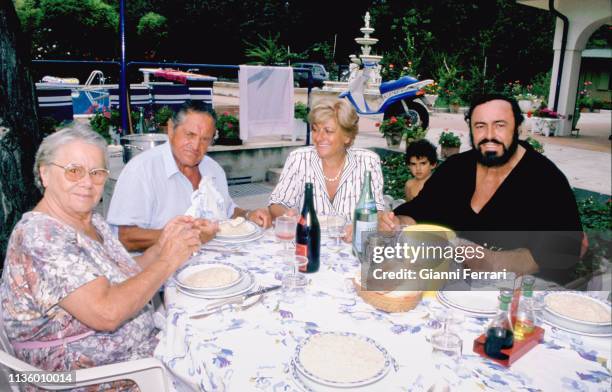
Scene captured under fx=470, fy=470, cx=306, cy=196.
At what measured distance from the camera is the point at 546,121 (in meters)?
10.5

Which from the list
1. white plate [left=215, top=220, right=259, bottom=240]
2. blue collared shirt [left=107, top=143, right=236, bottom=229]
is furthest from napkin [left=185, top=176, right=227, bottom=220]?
blue collared shirt [left=107, top=143, right=236, bottom=229]

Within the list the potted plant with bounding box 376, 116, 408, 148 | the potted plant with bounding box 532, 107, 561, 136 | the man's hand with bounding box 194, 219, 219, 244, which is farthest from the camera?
the potted plant with bounding box 532, 107, 561, 136

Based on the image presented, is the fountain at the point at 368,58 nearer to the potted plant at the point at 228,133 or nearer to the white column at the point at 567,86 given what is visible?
the white column at the point at 567,86

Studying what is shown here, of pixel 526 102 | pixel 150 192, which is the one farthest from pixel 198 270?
pixel 526 102

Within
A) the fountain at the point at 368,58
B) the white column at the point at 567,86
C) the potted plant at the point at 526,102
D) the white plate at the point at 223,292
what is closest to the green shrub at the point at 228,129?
the white plate at the point at 223,292

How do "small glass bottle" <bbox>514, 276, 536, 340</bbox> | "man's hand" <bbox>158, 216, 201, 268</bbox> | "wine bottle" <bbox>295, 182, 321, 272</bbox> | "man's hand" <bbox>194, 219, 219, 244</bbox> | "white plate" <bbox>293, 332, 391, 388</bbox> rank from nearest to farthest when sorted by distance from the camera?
"white plate" <bbox>293, 332, 391, 388</bbox> → "small glass bottle" <bbox>514, 276, 536, 340</bbox> → "man's hand" <bbox>158, 216, 201, 268</bbox> → "wine bottle" <bbox>295, 182, 321, 272</bbox> → "man's hand" <bbox>194, 219, 219, 244</bbox>

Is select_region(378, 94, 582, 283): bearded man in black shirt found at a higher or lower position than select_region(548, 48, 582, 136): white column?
lower

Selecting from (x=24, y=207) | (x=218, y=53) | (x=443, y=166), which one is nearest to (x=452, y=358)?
(x=443, y=166)

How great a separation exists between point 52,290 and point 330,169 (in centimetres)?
186

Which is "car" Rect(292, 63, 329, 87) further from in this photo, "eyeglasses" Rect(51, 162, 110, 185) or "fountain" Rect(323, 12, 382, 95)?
"eyeglasses" Rect(51, 162, 110, 185)

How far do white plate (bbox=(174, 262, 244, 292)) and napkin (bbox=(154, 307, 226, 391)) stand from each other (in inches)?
4.8

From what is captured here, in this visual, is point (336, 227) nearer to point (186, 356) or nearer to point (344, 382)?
point (186, 356)

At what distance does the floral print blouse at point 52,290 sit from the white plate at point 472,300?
1.18 metres

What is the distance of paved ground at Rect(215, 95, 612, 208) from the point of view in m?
6.12
